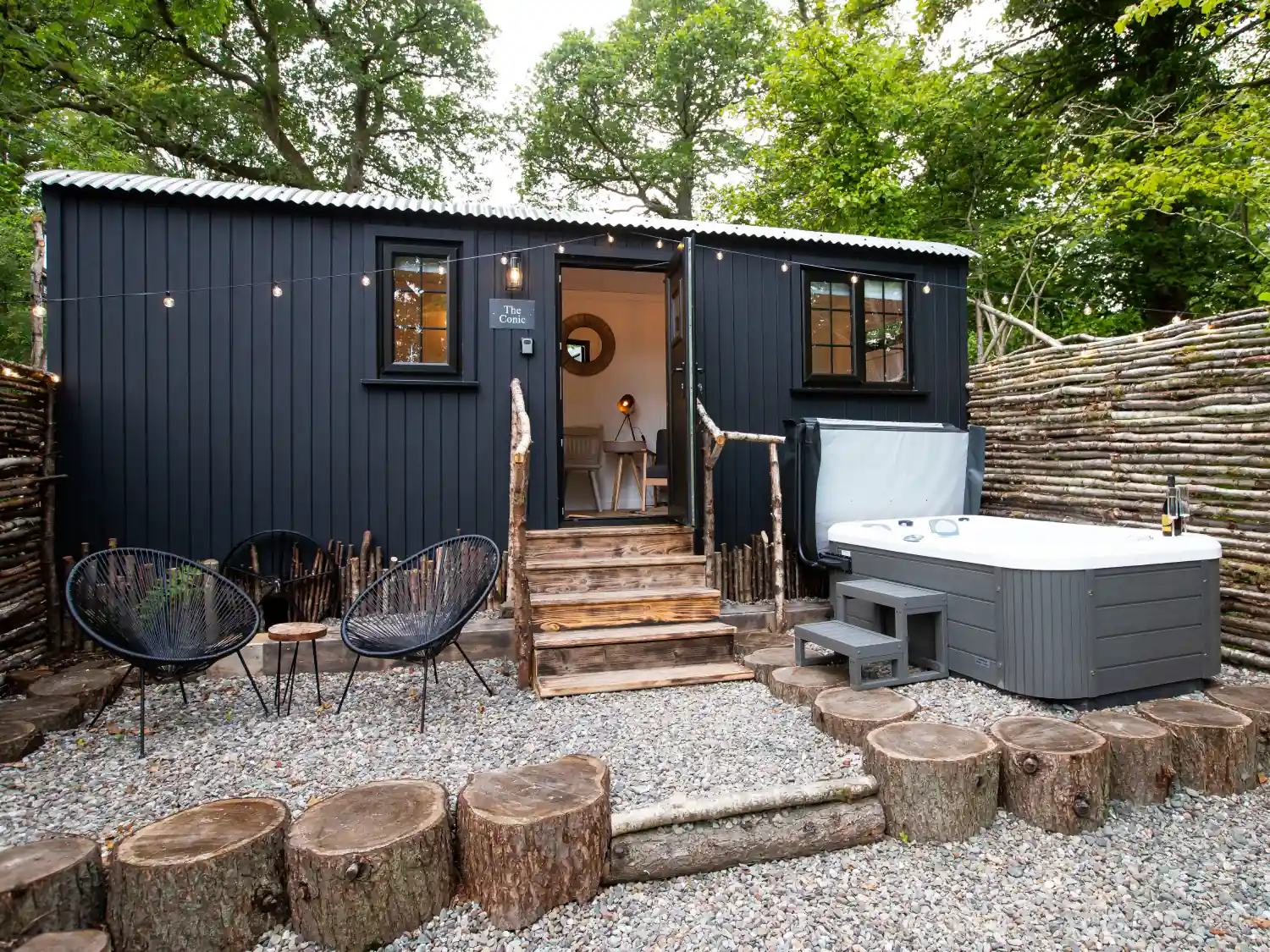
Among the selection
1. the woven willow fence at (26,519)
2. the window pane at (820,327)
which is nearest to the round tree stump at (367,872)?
the woven willow fence at (26,519)

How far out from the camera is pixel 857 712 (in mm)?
2756

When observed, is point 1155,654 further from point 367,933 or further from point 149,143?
point 149,143

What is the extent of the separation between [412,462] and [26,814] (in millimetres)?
2927

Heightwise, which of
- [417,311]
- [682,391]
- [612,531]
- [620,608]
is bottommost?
[620,608]

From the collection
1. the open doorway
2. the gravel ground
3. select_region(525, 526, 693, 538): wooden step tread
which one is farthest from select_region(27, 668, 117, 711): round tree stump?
the open doorway

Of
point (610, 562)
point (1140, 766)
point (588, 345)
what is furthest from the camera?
point (588, 345)

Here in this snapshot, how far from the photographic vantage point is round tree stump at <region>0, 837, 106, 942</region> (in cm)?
155

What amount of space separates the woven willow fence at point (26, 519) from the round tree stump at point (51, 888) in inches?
100

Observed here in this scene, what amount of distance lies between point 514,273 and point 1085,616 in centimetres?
407

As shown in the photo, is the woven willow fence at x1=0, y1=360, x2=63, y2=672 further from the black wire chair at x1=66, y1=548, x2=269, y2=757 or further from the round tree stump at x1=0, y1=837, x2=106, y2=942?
the round tree stump at x1=0, y1=837, x2=106, y2=942

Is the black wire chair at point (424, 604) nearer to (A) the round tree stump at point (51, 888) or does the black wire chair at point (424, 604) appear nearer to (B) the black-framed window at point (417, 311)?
(A) the round tree stump at point (51, 888)

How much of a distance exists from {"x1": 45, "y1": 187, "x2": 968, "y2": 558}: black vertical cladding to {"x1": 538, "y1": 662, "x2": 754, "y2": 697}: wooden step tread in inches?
64.8

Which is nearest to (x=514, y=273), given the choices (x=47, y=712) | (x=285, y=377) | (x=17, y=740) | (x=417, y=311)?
(x=417, y=311)

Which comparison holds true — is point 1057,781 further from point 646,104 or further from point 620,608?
point 646,104
